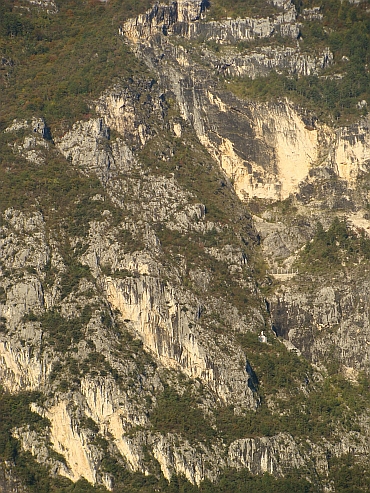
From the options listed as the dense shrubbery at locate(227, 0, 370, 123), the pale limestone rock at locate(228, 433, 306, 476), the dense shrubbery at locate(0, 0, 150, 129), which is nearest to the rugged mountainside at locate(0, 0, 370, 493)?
the pale limestone rock at locate(228, 433, 306, 476)

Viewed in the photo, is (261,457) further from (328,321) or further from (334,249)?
(334,249)

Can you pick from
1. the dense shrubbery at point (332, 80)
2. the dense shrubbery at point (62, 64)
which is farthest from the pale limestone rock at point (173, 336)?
the dense shrubbery at point (332, 80)

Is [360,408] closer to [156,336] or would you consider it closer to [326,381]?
[326,381]

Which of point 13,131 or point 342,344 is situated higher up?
point 13,131

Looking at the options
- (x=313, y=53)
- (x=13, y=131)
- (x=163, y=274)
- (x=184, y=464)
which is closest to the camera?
(x=184, y=464)

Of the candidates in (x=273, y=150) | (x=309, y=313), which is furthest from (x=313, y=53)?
(x=309, y=313)

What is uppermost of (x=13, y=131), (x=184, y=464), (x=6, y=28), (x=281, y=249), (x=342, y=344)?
(x=6, y=28)

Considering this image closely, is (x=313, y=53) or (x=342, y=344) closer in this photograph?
(x=342, y=344)

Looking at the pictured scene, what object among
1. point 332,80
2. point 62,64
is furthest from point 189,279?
point 62,64

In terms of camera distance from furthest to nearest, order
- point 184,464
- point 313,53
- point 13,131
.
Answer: point 313,53 < point 13,131 < point 184,464

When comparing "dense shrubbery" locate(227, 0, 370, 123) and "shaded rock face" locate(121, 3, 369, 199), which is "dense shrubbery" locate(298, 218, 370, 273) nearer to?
"shaded rock face" locate(121, 3, 369, 199)
